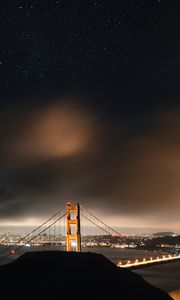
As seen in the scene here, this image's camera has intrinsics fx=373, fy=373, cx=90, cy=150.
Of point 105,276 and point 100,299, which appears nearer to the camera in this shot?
point 100,299

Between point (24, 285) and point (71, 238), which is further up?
point (71, 238)

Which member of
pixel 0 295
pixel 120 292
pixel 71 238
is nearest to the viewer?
pixel 0 295

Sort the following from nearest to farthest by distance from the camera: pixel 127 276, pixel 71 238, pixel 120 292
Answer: pixel 120 292
pixel 127 276
pixel 71 238

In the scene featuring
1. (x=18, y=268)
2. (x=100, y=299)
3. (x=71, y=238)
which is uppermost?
(x=71, y=238)

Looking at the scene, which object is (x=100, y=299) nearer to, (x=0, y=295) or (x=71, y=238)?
(x=0, y=295)

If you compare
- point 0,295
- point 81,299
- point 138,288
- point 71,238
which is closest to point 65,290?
point 81,299

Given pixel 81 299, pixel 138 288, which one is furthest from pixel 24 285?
pixel 138 288
